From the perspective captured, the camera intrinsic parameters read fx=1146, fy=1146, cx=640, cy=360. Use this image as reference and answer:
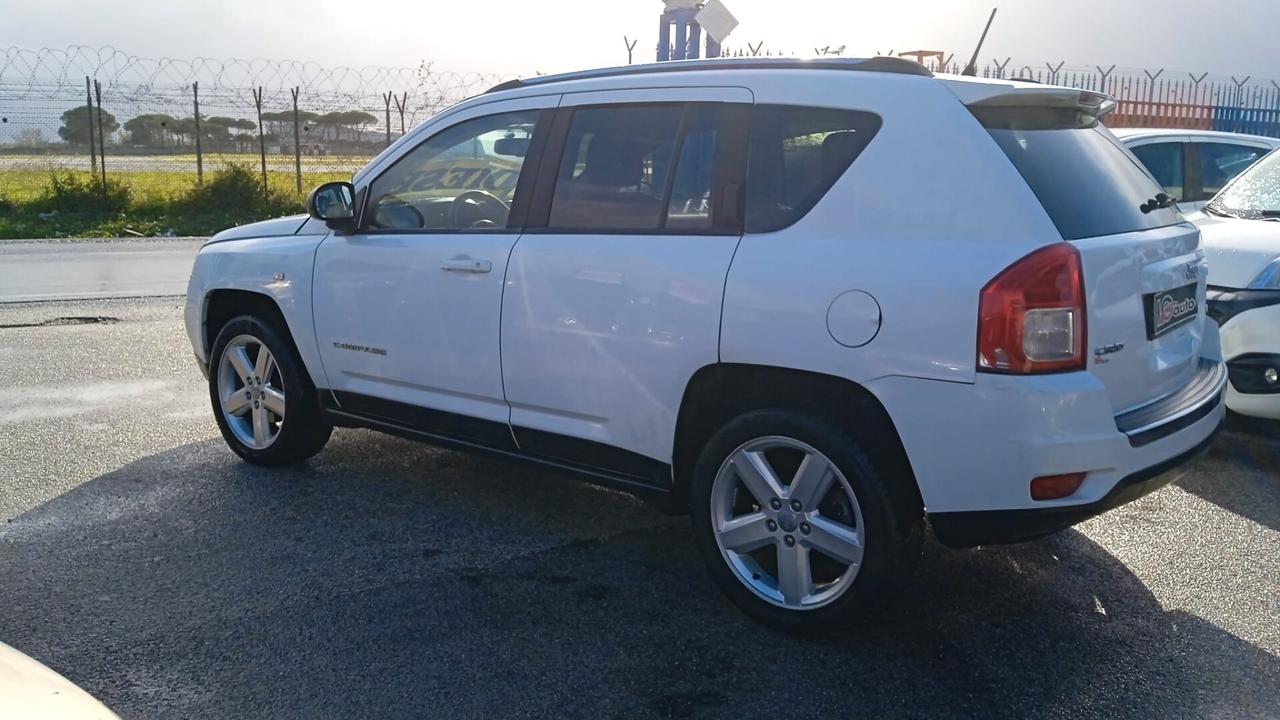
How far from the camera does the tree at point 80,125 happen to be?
22.3 metres

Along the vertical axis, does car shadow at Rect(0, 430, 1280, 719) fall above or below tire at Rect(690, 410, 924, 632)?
below

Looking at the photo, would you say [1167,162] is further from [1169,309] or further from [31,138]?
[31,138]

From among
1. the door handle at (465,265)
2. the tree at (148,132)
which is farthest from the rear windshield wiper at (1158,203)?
the tree at (148,132)

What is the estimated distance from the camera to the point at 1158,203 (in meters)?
4.20

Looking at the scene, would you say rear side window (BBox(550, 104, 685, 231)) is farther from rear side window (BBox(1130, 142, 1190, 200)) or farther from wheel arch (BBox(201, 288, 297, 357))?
rear side window (BBox(1130, 142, 1190, 200))

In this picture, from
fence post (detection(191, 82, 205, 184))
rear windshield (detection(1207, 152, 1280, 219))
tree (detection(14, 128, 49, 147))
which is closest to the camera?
rear windshield (detection(1207, 152, 1280, 219))

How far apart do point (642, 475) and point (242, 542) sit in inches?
69.4

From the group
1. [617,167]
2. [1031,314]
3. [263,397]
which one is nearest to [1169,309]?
[1031,314]

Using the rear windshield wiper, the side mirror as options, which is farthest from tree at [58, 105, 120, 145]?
the rear windshield wiper

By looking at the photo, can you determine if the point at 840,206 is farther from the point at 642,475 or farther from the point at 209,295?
the point at 209,295

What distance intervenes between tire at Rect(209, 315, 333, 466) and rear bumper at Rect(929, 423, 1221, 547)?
3.23m

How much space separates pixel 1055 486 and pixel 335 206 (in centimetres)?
338

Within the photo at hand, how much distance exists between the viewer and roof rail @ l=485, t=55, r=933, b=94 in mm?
3904

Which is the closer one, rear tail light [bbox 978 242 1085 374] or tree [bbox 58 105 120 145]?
rear tail light [bbox 978 242 1085 374]
